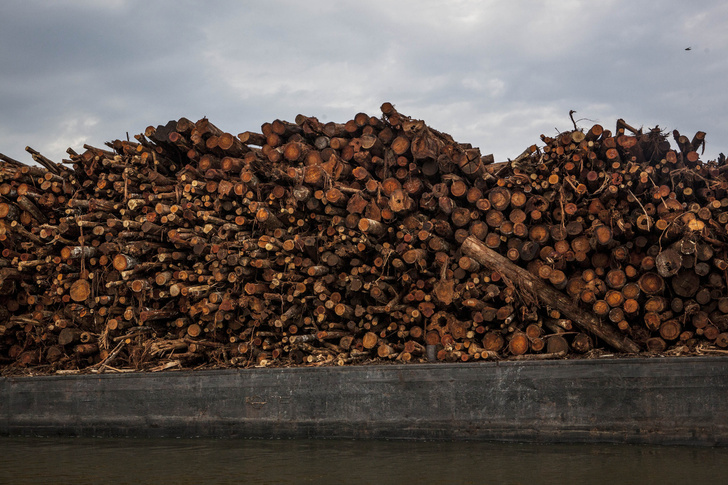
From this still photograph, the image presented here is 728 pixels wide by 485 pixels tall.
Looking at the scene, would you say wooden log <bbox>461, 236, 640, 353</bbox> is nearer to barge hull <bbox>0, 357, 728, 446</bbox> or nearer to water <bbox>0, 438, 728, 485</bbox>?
barge hull <bbox>0, 357, 728, 446</bbox>

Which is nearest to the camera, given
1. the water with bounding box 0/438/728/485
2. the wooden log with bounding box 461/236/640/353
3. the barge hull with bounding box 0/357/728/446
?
the water with bounding box 0/438/728/485

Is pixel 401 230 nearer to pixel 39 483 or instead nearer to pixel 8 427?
pixel 39 483

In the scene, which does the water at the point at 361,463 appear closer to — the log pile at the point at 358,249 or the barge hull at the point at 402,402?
the barge hull at the point at 402,402

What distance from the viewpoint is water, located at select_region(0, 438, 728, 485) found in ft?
13.5

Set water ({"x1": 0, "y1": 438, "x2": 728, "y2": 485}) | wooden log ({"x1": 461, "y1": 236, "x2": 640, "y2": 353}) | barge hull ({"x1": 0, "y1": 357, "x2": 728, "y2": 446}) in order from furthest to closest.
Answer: wooden log ({"x1": 461, "y1": 236, "x2": 640, "y2": 353})
barge hull ({"x1": 0, "y1": 357, "x2": 728, "y2": 446})
water ({"x1": 0, "y1": 438, "x2": 728, "y2": 485})

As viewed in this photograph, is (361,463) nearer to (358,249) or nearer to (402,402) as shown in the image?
(402,402)

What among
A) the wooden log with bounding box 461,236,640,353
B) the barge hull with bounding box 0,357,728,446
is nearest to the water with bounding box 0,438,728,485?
the barge hull with bounding box 0,357,728,446

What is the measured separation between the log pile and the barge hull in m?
0.40

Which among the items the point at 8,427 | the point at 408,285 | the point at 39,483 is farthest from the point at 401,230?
the point at 8,427

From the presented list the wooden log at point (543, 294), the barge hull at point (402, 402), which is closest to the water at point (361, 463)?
the barge hull at point (402, 402)

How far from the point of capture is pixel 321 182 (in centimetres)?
655

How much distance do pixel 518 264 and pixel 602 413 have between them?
166 cm

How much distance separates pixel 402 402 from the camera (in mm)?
5805

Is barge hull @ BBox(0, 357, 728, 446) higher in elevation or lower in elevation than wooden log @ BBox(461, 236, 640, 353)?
lower
